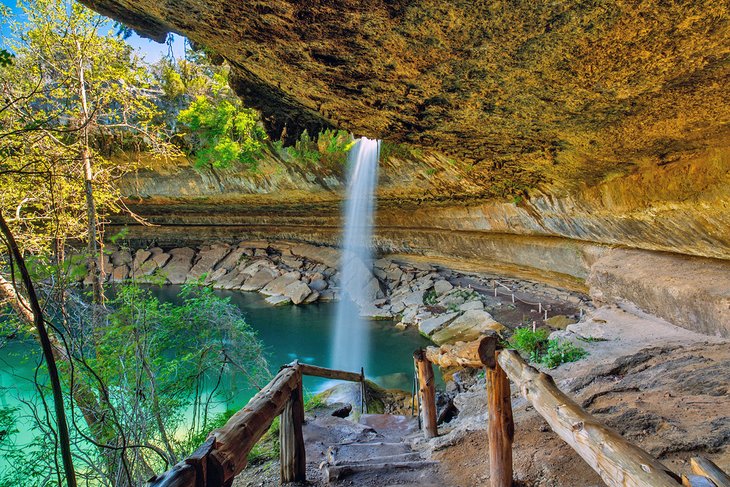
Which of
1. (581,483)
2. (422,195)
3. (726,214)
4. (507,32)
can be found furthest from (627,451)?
(422,195)

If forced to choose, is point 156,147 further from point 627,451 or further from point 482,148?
point 627,451

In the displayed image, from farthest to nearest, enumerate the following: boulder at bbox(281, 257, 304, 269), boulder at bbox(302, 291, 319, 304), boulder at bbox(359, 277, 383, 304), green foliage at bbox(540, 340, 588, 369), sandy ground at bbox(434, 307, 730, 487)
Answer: boulder at bbox(281, 257, 304, 269) < boulder at bbox(302, 291, 319, 304) < boulder at bbox(359, 277, 383, 304) < green foliage at bbox(540, 340, 588, 369) < sandy ground at bbox(434, 307, 730, 487)

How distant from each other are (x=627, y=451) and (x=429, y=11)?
7.76 feet

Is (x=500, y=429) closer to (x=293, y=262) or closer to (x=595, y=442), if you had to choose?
(x=595, y=442)

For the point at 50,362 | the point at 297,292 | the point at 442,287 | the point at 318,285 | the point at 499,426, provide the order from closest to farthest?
the point at 50,362 → the point at 499,426 → the point at 442,287 → the point at 297,292 → the point at 318,285

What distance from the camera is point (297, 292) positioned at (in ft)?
53.9

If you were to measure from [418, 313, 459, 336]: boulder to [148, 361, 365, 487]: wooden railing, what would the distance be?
9.21 m

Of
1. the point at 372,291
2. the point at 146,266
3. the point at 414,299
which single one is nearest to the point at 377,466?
the point at 414,299

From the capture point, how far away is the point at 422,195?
1164 cm

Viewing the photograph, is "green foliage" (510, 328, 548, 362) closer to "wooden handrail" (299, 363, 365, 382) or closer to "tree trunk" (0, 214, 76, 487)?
Result: "wooden handrail" (299, 363, 365, 382)

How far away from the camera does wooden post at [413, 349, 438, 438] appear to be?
3879 millimetres

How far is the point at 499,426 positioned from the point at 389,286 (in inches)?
555

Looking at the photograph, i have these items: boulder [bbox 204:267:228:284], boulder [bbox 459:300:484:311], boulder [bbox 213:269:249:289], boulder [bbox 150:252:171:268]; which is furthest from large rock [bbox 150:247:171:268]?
boulder [bbox 459:300:484:311]

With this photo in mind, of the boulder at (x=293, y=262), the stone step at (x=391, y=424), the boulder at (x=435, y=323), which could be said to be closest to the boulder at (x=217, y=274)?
the boulder at (x=293, y=262)
